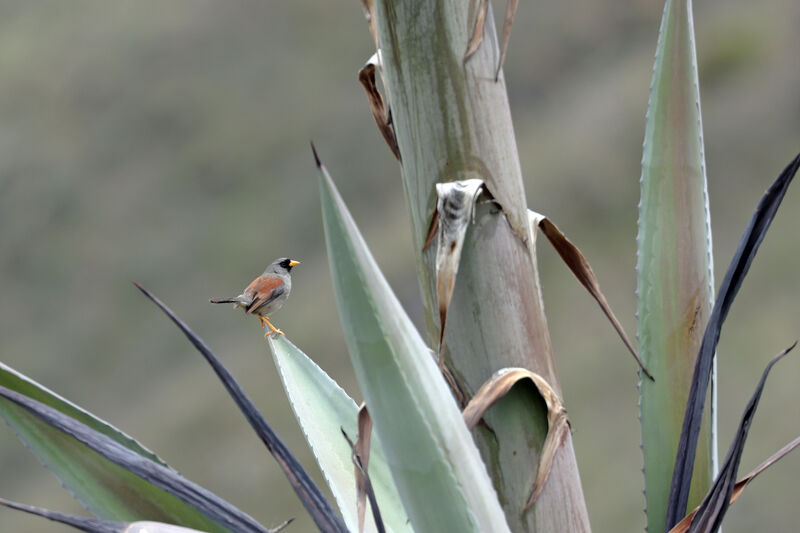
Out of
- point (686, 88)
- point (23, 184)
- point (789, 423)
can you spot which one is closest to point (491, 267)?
point (686, 88)

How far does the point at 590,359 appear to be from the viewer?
→ 10.7 feet

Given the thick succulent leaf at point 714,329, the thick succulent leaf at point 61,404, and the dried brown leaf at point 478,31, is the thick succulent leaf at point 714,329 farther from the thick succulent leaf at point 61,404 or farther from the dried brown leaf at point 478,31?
the thick succulent leaf at point 61,404

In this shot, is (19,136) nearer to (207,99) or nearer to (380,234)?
(207,99)

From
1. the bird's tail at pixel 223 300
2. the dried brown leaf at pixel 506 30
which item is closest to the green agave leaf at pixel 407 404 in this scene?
the dried brown leaf at pixel 506 30

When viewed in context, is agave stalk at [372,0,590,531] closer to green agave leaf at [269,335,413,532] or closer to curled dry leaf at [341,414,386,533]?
curled dry leaf at [341,414,386,533]

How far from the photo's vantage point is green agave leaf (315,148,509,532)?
1.14 ft

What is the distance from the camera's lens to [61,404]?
1.61 feet

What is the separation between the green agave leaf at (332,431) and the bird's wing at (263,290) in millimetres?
418

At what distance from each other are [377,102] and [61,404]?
0.25 metres

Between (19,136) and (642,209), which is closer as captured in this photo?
(642,209)

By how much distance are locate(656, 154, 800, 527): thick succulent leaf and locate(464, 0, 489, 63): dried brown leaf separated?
16cm

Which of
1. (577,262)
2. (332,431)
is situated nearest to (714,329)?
(577,262)

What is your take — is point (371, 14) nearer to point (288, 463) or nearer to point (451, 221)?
point (451, 221)

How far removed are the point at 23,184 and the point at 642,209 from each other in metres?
3.37
